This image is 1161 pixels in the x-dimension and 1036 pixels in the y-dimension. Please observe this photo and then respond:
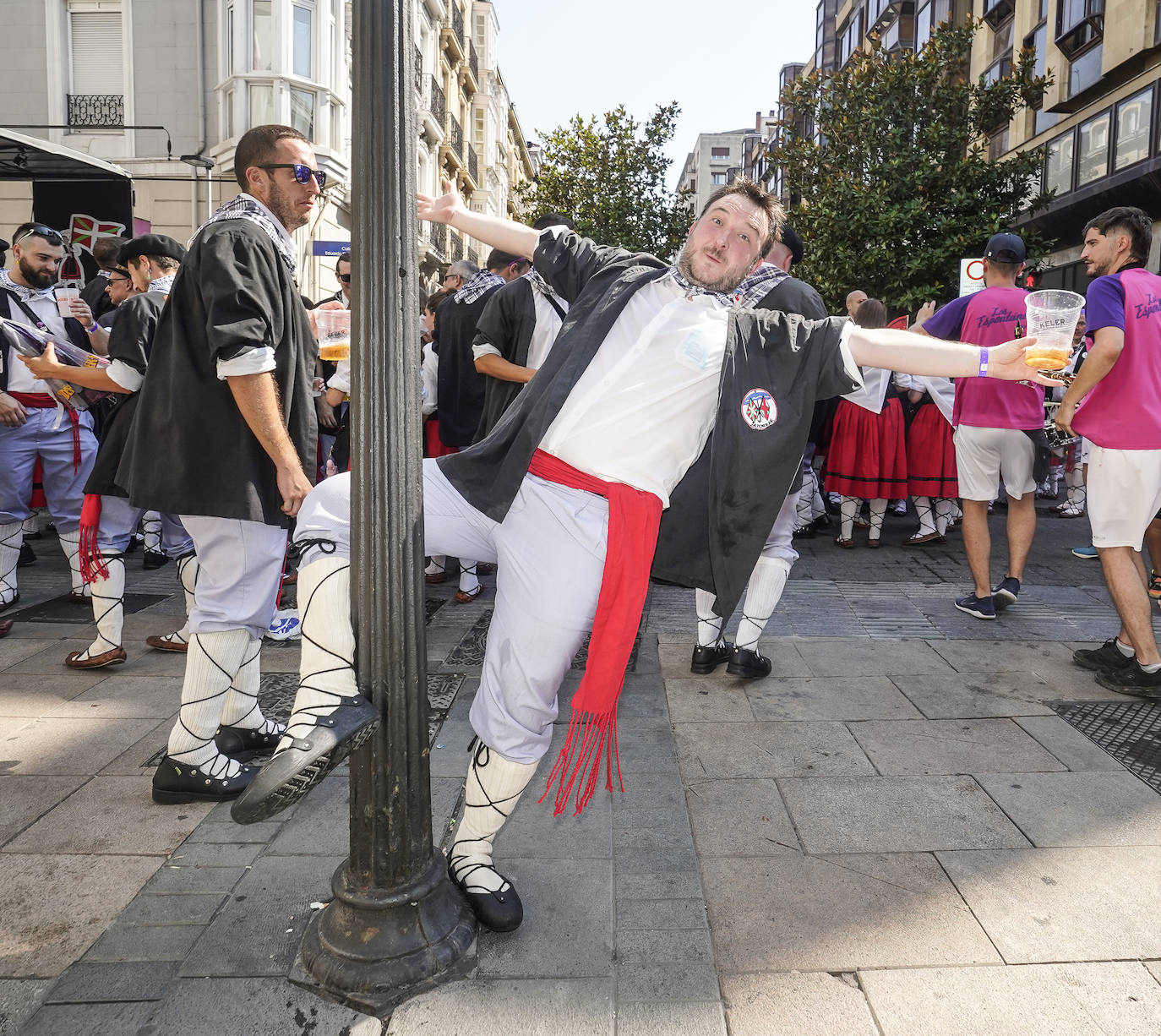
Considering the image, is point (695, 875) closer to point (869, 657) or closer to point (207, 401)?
point (207, 401)

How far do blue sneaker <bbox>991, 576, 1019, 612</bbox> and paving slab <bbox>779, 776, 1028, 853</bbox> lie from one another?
2799 mm

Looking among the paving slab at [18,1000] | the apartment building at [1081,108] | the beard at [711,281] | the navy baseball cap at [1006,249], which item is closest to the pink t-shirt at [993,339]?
the navy baseball cap at [1006,249]

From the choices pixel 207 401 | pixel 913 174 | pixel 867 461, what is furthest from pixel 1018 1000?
pixel 913 174

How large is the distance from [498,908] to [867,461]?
6625mm

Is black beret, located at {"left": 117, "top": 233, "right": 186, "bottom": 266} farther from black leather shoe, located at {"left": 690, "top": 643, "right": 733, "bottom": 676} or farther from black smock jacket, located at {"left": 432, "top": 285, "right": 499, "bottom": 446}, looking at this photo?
black leather shoe, located at {"left": 690, "top": 643, "right": 733, "bottom": 676}

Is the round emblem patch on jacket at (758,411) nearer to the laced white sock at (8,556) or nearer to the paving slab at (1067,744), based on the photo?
the paving slab at (1067,744)

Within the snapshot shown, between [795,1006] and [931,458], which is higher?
[931,458]

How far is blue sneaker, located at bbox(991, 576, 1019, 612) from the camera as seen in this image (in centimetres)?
576

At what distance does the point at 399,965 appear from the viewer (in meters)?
2.12

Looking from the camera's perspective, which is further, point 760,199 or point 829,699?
point 829,699

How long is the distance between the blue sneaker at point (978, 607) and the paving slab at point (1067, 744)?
1744 mm

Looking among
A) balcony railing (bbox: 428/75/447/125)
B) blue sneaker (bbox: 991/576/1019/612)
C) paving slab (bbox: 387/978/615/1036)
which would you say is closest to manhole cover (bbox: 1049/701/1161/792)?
blue sneaker (bbox: 991/576/1019/612)

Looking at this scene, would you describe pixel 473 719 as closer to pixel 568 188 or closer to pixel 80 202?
pixel 80 202

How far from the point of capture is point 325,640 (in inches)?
82.0
